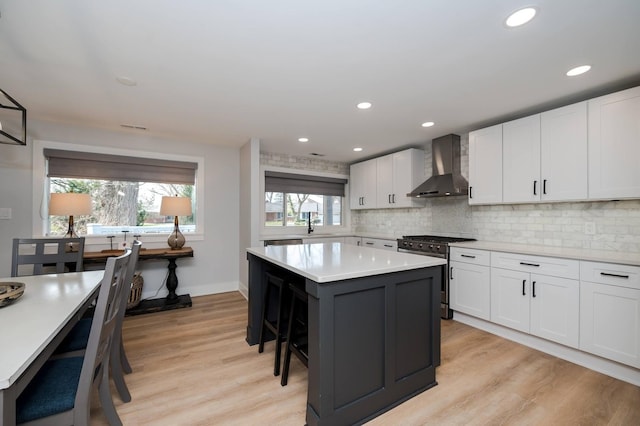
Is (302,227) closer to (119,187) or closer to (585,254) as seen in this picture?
(119,187)

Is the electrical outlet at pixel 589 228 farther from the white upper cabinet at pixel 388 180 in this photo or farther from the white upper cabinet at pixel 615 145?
the white upper cabinet at pixel 388 180

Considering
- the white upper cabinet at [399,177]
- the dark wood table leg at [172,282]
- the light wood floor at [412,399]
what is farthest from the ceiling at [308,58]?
the light wood floor at [412,399]

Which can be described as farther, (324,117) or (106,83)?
(324,117)

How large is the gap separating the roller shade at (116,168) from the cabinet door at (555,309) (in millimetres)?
4590

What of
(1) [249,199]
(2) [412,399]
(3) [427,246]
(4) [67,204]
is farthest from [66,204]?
(3) [427,246]

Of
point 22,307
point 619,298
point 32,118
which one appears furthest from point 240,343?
point 32,118

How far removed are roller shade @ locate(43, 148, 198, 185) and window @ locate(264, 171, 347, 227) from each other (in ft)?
4.43

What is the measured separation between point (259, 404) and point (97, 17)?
8.53 feet

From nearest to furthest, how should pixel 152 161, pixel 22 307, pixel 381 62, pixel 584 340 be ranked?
pixel 22 307 → pixel 381 62 → pixel 584 340 → pixel 152 161

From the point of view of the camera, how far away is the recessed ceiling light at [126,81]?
227 cm

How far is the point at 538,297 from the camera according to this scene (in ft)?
8.40

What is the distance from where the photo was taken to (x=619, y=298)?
6.90ft

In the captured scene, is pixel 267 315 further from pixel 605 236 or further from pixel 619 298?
pixel 605 236

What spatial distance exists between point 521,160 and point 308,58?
8.30 feet
